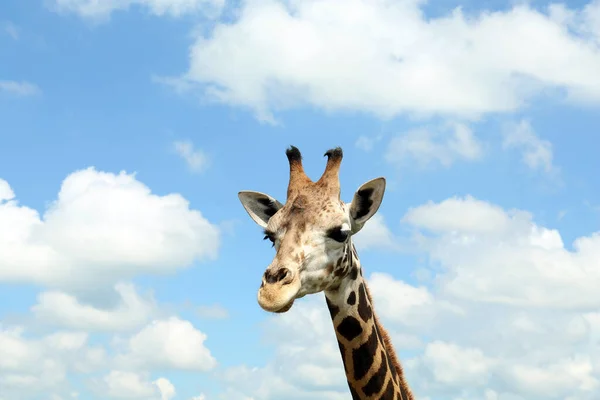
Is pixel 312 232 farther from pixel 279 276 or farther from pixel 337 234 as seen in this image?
pixel 279 276

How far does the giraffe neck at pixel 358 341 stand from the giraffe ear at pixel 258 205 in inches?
69.6

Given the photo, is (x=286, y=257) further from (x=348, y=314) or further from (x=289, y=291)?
(x=348, y=314)

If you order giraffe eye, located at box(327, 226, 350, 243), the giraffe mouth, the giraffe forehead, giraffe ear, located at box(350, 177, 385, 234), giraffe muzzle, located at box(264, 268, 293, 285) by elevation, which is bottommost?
the giraffe mouth

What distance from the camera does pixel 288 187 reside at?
1173 centimetres

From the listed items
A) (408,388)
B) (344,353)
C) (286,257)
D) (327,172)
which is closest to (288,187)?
→ (327,172)

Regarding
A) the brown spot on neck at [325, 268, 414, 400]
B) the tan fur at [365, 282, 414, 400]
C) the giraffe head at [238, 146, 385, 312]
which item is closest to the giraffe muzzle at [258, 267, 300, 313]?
the giraffe head at [238, 146, 385, 312]

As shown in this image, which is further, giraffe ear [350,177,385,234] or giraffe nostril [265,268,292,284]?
giraffe ear [350,177,385,234]

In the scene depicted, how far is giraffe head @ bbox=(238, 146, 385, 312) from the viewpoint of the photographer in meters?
9.88

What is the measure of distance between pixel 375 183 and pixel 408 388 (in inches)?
141

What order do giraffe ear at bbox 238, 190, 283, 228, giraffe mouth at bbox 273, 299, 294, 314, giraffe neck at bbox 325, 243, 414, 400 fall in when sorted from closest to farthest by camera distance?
giraffe mouth at bbox 273, 299, 294, 314
giraffe neck at bbox 325, 243, 414, 400
giraffe ear at bbox 238, 190, 283, 228

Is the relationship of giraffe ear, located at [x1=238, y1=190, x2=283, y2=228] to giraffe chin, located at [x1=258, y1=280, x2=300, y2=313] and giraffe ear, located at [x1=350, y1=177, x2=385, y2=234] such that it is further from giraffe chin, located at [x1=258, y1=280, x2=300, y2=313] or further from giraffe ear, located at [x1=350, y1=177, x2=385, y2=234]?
giraffe chin, located at [x1=258, y1=280, x2=300, y2=313]

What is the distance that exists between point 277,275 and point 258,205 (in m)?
2.87

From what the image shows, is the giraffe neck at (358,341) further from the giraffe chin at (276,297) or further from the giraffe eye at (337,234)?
the giraffe chin at (276,297)

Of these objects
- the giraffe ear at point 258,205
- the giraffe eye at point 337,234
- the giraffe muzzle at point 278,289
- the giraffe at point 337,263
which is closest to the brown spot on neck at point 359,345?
the giraffe at point 337,263
